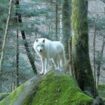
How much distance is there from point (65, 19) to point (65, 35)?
100 cm

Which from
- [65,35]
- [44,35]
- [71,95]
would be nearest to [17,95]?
[71,95]

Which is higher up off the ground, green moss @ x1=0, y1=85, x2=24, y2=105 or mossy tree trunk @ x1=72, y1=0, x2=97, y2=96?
mossy tree trunk @ x1=72, y1=0, x2=97, y2=96

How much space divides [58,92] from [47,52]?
86.0 inches

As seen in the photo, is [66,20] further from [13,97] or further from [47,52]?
A: [13,97]

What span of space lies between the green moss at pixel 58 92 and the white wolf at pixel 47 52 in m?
1.21

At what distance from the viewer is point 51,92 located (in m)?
8.57

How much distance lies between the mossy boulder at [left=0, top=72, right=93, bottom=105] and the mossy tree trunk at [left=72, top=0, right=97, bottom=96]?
79 cm

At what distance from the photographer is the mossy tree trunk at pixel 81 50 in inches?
372

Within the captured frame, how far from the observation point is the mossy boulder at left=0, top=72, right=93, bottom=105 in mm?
8211

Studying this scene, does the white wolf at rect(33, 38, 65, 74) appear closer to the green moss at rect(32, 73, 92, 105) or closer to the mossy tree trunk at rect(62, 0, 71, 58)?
the green moss at rect(32, 73, 92, 105)

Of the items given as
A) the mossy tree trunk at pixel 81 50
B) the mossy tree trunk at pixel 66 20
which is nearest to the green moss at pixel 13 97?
the mossy tree trunk at pixel 81 50

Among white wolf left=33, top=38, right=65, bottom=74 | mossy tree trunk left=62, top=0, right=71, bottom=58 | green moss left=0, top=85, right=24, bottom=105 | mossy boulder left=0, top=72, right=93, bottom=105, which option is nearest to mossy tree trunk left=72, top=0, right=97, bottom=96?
mossy boulder left=0, top=72, right=93, bottom=105

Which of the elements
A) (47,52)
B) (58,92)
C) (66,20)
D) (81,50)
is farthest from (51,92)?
(66,20)

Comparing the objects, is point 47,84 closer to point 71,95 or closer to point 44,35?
point 71,95
